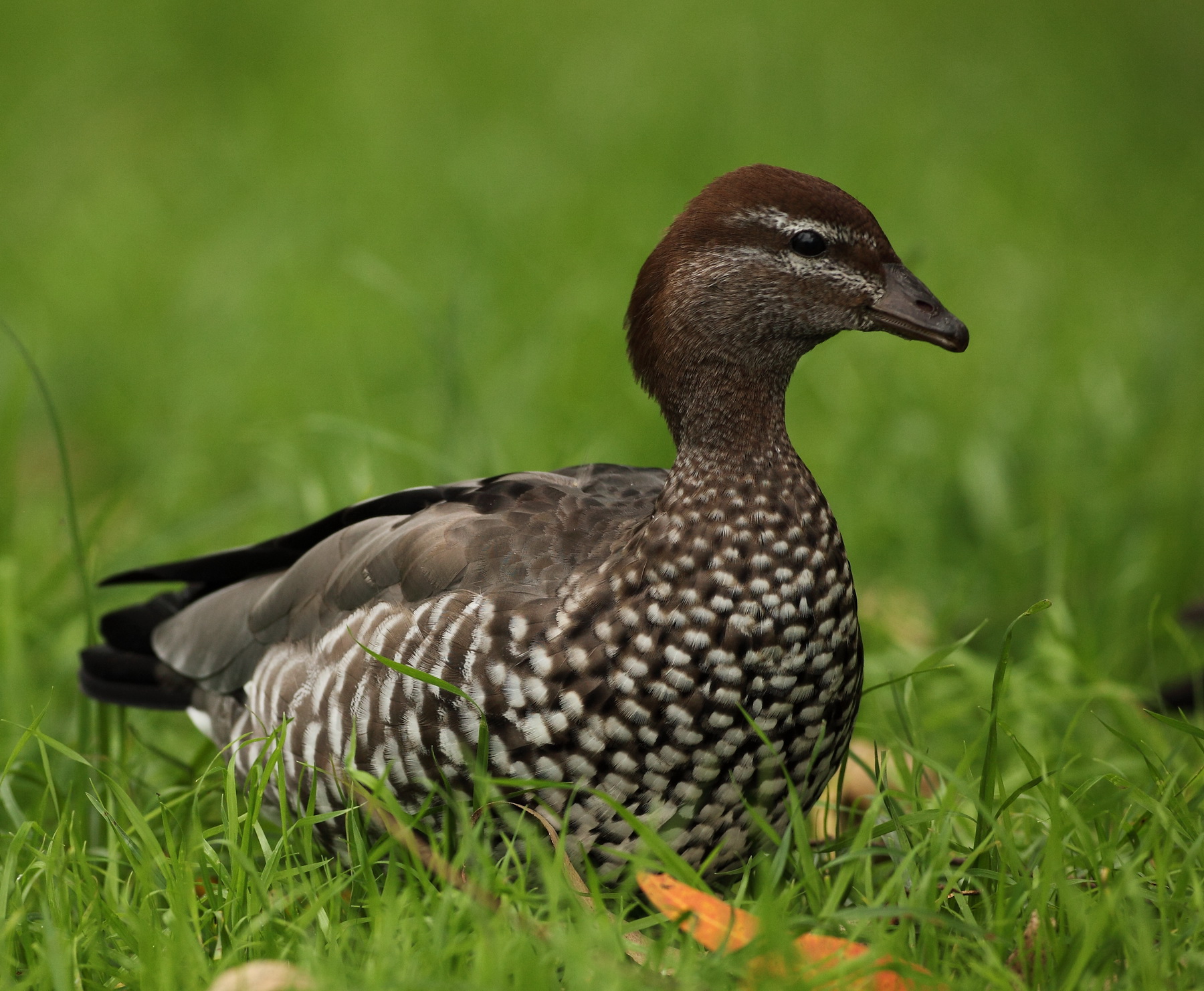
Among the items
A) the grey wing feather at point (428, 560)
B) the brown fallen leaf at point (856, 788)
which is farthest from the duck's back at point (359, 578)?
the brown fallen leaf at point (856, 788)

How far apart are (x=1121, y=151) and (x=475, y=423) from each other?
5.20 metres

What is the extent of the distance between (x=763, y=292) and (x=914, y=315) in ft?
0.88

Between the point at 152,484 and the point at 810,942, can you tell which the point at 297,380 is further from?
the point at 810,942

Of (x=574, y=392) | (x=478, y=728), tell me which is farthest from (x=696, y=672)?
(x=574, y=392)

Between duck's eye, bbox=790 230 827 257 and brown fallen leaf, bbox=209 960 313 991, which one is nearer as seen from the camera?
brown fallen leaf, bbox=209 960 313 991

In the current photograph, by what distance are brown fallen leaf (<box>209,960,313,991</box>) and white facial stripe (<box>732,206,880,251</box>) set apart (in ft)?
4.65

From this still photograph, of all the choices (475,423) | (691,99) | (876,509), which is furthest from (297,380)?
(691,99)

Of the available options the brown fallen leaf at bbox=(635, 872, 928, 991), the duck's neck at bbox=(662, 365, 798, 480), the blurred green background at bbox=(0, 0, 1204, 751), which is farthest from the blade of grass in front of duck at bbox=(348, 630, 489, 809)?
the blurred green background at bbox=(0, 0, 1204, 751)

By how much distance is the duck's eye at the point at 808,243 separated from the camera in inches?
93.0

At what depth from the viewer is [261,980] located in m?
1.86

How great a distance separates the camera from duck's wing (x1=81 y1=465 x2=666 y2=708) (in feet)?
8.04

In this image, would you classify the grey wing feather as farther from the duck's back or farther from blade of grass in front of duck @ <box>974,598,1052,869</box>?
blade of grass in front of duck @ <box>974,598,1052,869</box>

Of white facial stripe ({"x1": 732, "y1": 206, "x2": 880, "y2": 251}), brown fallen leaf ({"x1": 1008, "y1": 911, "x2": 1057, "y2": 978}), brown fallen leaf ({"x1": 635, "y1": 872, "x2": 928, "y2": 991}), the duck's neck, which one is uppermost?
white facial stripe ({"x1": 732, "y1": 206, "x2": 880, "y2": 251})

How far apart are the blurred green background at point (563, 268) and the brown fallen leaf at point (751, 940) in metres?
1.13
